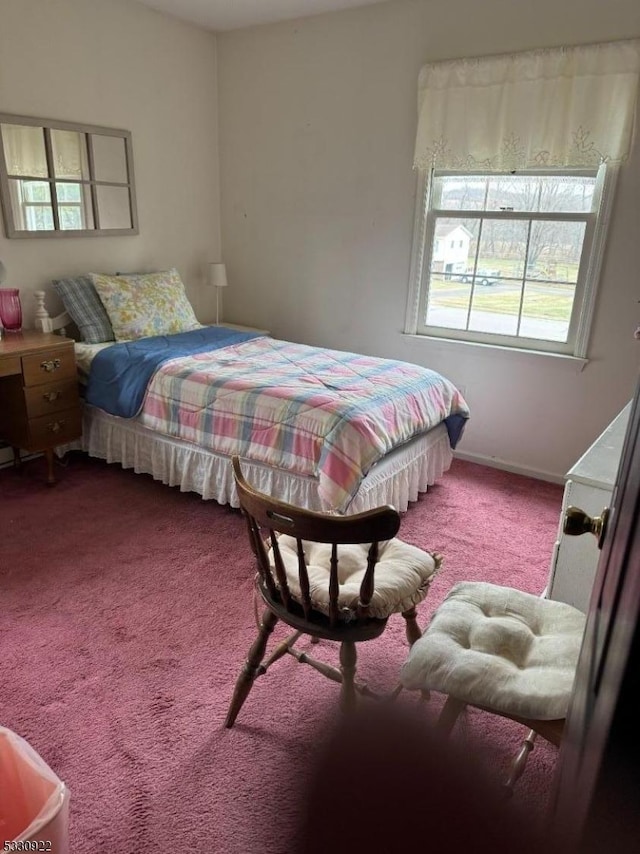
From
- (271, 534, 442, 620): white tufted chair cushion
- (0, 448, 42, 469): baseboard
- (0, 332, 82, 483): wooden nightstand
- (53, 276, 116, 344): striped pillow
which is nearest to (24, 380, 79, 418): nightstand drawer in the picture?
(0, 332, 82, 483): wooden nightstand

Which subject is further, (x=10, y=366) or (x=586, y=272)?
(x=586, y=272)

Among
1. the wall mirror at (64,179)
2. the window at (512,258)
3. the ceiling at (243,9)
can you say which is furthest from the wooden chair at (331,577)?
the ceiling at (243,9)

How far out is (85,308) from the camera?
3309 mm

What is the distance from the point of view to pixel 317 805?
0.99 feet

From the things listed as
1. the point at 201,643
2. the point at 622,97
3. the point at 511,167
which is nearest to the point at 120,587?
the point at 201,643

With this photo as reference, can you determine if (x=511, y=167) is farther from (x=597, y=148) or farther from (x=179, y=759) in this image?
(x=179, y=759)

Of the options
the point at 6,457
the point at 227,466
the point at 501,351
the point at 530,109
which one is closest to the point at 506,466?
the point at 501,351

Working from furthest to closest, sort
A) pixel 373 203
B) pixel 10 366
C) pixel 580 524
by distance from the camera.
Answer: pixel 373 203, pixel 10 366, pixel 580 524

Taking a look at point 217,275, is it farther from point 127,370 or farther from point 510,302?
point 510,302

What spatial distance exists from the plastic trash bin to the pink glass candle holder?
2380 millimetres

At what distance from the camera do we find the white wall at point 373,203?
118 inches

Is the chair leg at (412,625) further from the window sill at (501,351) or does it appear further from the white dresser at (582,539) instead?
the window sill at (501,351)

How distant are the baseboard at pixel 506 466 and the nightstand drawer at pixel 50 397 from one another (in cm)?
229

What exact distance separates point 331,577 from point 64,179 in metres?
3.01
